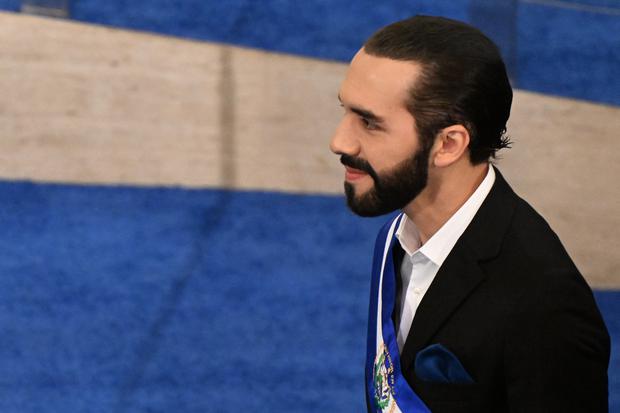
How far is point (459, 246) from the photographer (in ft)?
3.31

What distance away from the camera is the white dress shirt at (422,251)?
1.03 meters

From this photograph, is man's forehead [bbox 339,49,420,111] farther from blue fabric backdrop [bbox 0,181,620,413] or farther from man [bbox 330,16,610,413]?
blue fabric backdrop [bbox 0,181,620,413]

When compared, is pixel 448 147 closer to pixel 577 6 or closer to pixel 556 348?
pixel 556 348

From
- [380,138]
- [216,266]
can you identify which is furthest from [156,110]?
[380,138]

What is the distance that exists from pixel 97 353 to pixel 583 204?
114 cm

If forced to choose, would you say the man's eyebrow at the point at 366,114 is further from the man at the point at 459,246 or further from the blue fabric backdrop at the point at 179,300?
the blue fabric backdrop at the point at 179,300

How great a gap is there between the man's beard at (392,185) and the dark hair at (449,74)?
3 centimetres

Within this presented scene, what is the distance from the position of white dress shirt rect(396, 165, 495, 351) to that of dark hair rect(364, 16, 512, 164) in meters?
0.06

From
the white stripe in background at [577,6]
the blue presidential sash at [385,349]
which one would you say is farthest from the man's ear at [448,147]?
the white stripe in background at [577,6]

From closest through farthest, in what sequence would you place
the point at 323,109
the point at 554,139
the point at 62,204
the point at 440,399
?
the point at 440,399 → the point at 62,204 → the point at 323,109 → the point at 554,139

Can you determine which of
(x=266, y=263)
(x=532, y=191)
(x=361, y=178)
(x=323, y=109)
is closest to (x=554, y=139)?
(x=532, y=191)

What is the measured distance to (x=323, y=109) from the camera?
2.07 m

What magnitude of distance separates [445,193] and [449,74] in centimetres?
13

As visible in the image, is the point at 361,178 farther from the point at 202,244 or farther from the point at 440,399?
the point at 202,244
